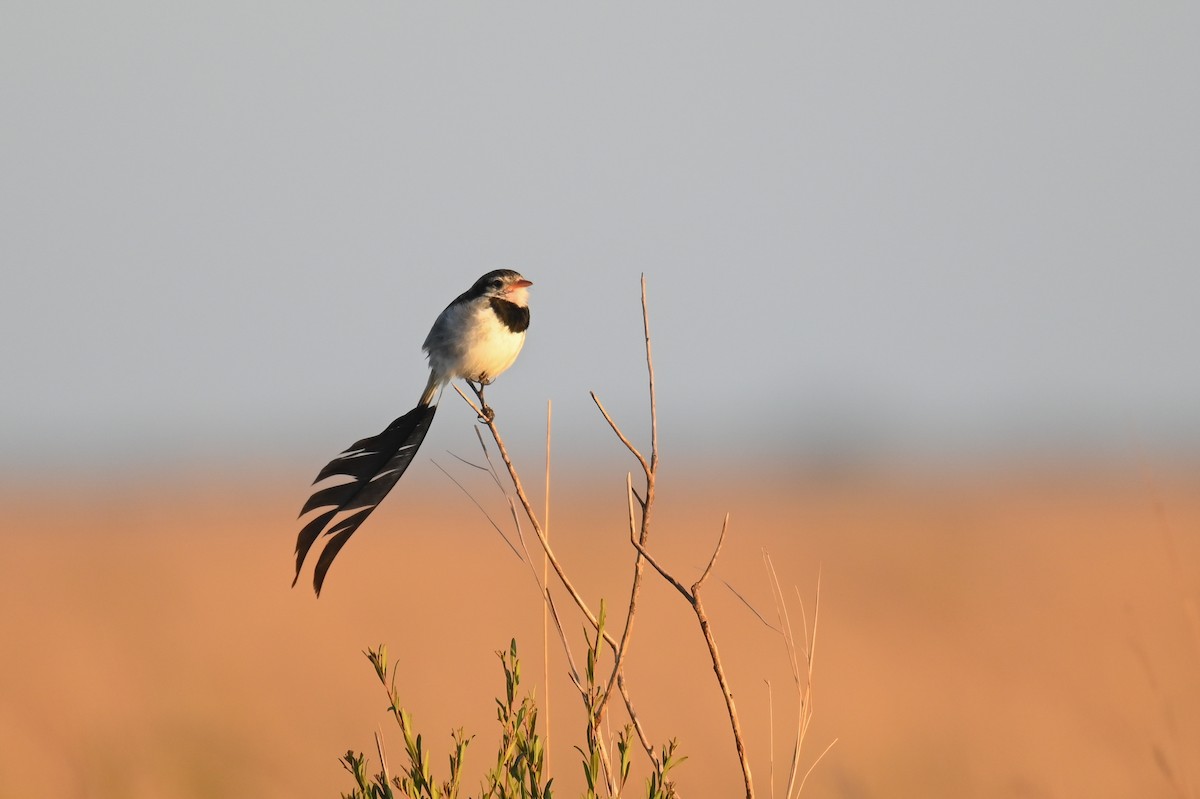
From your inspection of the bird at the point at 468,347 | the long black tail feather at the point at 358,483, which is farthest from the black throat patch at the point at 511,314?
the long black tail feather at the point at 358,483

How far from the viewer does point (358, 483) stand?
323cm

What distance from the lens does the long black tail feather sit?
2.91 meters

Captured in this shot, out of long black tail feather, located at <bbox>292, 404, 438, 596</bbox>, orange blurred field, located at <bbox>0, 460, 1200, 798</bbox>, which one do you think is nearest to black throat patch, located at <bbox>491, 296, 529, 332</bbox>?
long black tail feather, located at <bbox>292, 404, 438, 596</bbox>

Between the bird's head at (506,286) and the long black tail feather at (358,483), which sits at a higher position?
the bird's head at (506,286)

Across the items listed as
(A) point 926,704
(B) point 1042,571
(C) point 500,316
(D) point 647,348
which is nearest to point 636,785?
(A) point 926,704

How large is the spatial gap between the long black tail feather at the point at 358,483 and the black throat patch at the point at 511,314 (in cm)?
90

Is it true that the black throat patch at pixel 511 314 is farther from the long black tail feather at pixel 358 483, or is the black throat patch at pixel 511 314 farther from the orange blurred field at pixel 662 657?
the orange blurred field at pixel 662 657

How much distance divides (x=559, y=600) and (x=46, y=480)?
5180 centimetres

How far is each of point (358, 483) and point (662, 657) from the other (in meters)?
9.58

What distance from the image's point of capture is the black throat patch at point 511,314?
4695 mm

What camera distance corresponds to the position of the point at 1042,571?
17766mm

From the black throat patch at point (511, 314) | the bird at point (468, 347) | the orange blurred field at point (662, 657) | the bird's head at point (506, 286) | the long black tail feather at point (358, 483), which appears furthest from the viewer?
the orange blurred field at point (662, 657)

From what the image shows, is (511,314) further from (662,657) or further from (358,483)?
(662,657)

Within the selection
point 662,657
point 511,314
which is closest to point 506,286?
point 511,314
